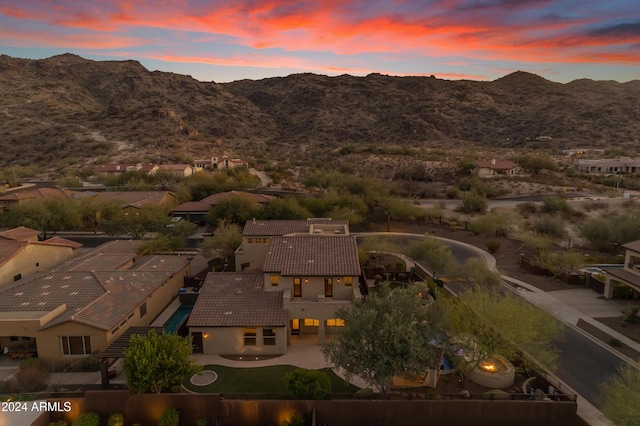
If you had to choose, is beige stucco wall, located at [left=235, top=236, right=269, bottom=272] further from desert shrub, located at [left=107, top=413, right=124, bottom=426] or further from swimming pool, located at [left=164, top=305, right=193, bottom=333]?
desert shrub, located at [left=107, top=413, right=124, bottom=426]

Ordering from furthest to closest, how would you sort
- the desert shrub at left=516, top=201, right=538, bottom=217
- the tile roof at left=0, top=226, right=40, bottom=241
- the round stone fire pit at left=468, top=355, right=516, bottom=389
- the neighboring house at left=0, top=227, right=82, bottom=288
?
the desert shrub at left=516, top=201, right=538, bottom=217 < the tile roof at left=0, top=226, right=40, bottom=241 < the neighboring house at left=0, top=227, right=82, bottom=288 < the round stone fire pit at left=468, top=355, right=516, bottom=389

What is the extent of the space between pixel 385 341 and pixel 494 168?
3332 inches

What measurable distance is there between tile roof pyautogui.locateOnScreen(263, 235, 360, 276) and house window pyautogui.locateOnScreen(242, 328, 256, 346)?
157 inches

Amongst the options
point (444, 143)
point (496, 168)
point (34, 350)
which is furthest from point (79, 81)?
point (34, 350)

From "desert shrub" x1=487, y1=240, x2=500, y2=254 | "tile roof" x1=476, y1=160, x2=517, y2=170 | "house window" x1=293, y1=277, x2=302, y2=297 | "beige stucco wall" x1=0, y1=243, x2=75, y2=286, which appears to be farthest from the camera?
"tile roof" x1=476, y1=160, x2=517, y2=170

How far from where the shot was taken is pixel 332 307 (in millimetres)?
26062

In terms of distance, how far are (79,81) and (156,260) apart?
19897 centimetres

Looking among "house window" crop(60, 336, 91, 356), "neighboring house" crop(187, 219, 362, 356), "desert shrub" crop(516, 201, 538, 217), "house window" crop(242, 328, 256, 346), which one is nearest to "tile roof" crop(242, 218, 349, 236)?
"neighboring house" crop(187, 219, 362, 356)

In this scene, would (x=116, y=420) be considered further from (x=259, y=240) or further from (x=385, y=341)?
(x=259, y=240)

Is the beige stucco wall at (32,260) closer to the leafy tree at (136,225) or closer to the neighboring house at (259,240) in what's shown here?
the leafy tree at (136,225)

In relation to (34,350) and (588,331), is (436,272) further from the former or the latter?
(34,350)

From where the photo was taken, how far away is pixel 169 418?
760 inches

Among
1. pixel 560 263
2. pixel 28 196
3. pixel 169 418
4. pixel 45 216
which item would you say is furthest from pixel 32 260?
pixel 560 263

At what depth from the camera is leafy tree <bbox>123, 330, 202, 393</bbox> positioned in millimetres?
19422
